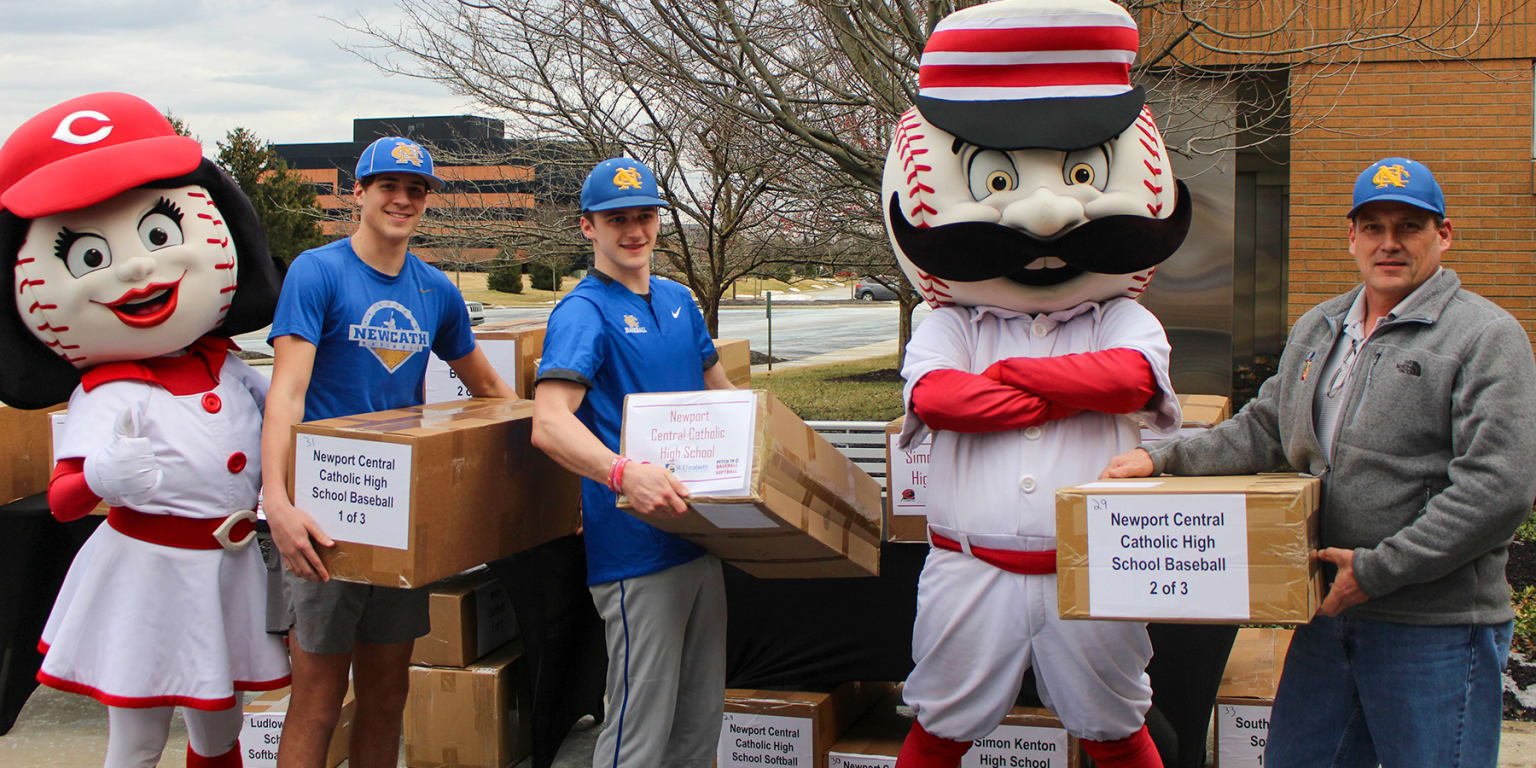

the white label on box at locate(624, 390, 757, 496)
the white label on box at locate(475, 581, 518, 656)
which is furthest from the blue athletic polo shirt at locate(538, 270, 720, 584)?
the white label on box at locate(475, 581, 518, 656)

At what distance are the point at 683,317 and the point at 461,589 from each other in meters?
1.48

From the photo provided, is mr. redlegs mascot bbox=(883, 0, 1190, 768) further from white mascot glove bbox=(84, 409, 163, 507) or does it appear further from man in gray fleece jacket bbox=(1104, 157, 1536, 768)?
white mascot glove bbox=(84, 409, 163, 507)

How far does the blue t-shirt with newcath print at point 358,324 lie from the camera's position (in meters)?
2.80

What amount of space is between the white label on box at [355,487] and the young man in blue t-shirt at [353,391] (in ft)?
0.16

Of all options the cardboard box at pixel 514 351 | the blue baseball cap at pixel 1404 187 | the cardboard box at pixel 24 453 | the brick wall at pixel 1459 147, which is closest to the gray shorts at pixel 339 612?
the cardboard box at pixel 514 351

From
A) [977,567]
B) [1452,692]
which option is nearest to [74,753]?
[977,567]

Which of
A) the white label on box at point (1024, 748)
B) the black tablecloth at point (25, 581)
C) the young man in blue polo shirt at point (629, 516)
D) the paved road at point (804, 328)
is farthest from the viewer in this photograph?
the paved road at point (804, 328)

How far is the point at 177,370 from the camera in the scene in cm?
290

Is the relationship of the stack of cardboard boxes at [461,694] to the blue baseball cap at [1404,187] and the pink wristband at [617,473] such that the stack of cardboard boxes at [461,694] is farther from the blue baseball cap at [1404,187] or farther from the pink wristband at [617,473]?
the blue baseball cap at [1404,187]

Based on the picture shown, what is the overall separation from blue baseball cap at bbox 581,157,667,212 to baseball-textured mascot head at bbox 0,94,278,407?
96 cm

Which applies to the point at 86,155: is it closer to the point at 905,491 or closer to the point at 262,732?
the point at 262,732

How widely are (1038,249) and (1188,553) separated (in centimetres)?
79

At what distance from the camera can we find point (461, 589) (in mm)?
3883

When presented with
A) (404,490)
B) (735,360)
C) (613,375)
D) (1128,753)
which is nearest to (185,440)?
(404,490)
